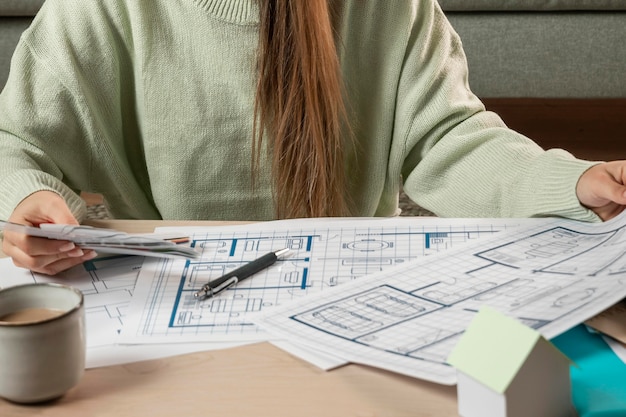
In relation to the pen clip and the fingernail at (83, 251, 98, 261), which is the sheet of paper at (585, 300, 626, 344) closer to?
the pen clip

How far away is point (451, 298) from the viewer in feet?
1.84

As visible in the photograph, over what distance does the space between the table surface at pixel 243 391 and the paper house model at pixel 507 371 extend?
0.09 feet

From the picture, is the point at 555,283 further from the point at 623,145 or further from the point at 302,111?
the point at 623,145

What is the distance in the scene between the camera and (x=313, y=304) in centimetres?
57

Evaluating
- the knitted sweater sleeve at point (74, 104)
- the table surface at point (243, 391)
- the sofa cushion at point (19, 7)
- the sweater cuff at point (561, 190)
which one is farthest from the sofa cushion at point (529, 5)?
the table surface at point (243, 391)

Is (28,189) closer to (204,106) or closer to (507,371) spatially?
(204,106)

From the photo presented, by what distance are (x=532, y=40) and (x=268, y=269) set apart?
1645 millimetres

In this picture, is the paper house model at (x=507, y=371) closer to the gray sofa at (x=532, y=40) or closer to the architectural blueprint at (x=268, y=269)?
the architectural blueprint at (x=268, y=269)

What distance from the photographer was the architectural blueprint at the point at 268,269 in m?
0.56

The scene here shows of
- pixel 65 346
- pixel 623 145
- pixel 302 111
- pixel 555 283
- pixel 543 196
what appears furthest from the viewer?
pixel 623 145

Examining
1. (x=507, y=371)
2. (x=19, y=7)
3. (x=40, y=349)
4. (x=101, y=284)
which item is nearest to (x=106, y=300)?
(x=101, y=284)

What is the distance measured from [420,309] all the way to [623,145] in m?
1.93

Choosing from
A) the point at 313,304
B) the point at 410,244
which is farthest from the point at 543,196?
the point at 313,304

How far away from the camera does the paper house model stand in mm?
423
